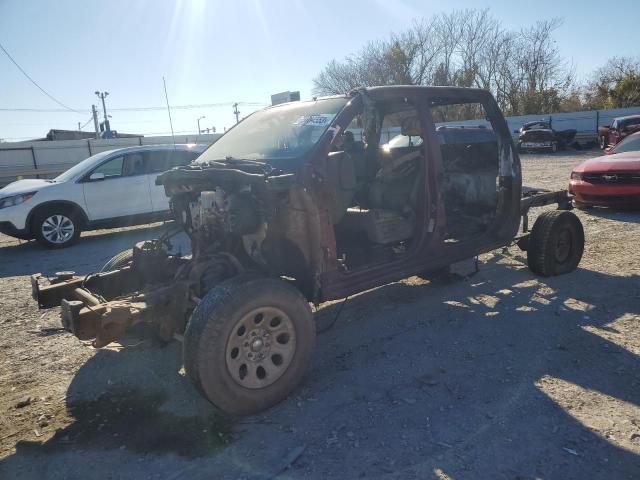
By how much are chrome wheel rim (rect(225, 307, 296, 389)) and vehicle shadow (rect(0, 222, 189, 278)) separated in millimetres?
4078

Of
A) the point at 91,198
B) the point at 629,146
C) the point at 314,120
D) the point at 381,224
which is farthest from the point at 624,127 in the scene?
the point at 314,120

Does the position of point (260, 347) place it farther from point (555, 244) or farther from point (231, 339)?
point (555, 244)

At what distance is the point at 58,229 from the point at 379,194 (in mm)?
6637

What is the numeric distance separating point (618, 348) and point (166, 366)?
342cm

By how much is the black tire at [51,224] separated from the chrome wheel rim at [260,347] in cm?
701

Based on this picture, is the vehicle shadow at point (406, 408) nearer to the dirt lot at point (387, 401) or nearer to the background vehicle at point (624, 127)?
the dirt lot at point (387, 401)

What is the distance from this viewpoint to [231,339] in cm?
286

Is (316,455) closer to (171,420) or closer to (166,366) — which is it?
(171,420)

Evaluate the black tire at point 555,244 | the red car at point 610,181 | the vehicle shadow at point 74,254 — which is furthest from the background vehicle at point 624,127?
the vehicle shadow at point 74,254

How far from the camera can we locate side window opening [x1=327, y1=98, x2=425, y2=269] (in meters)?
4.06

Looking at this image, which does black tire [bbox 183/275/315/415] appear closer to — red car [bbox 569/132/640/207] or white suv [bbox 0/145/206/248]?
white suv [bbox 0/145/206/248]

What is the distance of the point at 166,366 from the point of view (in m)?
3.77

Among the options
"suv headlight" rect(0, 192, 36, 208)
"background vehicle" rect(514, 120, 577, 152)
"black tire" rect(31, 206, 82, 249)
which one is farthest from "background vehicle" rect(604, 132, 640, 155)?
"background vehicle" rect(514, 120, 577, 152)

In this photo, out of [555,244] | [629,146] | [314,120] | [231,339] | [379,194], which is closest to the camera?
[231,339]
